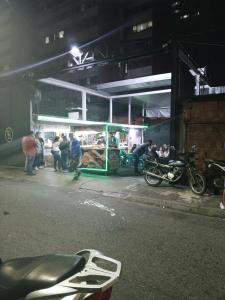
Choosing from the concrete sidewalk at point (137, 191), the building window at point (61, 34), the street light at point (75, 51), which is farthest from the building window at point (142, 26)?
the concrete sidewalk at point (137, 191)

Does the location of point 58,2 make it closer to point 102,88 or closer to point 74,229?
point 102,88

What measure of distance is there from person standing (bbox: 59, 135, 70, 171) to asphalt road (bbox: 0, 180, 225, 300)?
5917 millimetres


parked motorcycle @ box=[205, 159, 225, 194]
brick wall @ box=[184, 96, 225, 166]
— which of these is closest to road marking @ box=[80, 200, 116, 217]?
Answer: parked motorcycle @ box=[205, 159, 225, 194]

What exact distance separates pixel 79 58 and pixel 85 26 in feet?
147

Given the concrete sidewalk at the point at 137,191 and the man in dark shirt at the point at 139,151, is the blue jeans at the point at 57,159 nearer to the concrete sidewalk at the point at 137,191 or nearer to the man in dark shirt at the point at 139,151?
the concrete sidewalk at the point at 137,191

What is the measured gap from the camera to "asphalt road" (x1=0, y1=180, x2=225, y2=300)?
3.44m

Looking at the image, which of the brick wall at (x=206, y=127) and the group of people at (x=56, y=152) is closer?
the brick wall at (x=206, y=127)

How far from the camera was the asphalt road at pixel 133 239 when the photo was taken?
11.3 ft

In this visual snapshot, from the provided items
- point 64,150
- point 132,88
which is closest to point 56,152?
point 64,150

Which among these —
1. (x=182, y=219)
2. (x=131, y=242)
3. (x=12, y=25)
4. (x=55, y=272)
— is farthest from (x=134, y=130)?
(x=55, y=272)

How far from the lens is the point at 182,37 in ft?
31.7

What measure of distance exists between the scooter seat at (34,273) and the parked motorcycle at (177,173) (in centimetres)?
706

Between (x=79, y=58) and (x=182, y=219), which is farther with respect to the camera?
(x=79, y=58)

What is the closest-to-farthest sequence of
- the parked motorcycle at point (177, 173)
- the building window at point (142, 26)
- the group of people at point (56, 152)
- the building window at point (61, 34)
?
the parked motorcycle at point (177, 173) → the group of people at point (56, 152) → the building window at point (142, 26) → the building window at point (61, 34)
